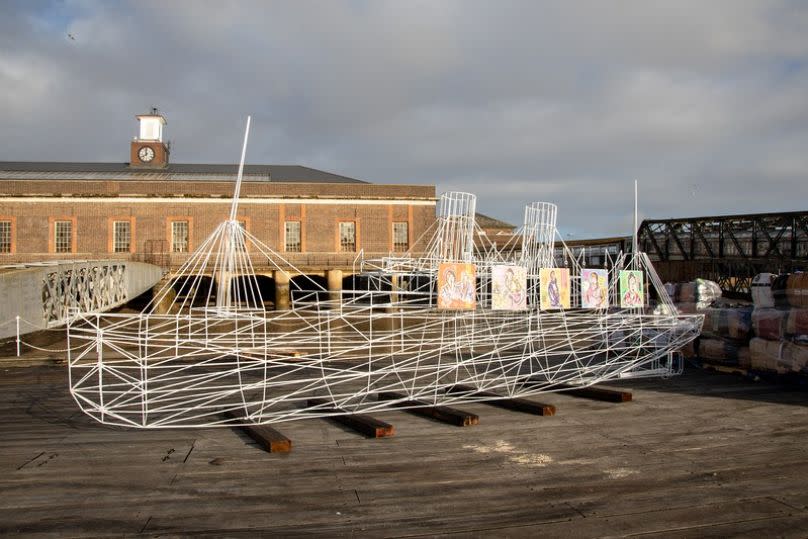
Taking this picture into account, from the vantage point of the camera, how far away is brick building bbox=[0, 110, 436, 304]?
44844 millimetres

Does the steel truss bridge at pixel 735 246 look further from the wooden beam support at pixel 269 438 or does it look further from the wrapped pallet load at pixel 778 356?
the wooden beam support at pixel 269 438

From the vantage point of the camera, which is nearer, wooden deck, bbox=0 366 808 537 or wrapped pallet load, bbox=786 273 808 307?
wooden deck, bbox=0 366 808 537

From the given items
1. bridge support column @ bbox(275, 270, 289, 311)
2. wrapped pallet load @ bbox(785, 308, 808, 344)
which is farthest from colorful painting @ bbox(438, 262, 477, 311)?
bridge support column @ bbox(275, 270, 289, 311)

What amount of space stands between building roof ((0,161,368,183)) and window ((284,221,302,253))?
619 centimetres

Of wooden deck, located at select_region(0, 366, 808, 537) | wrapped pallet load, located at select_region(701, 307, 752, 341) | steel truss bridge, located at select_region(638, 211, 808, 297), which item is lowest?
wooden deck, located at select_region(0, 366, 808, 537)

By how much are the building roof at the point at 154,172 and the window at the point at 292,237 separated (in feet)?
20.3

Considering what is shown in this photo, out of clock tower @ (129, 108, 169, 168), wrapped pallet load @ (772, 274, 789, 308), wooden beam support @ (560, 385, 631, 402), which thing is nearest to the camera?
wooden beam support @ (560, 385, 631, 402)

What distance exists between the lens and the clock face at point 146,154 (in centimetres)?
5438

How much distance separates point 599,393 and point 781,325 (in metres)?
4.11

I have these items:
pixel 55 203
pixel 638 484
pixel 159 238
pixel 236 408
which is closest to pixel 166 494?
pixel 236 408

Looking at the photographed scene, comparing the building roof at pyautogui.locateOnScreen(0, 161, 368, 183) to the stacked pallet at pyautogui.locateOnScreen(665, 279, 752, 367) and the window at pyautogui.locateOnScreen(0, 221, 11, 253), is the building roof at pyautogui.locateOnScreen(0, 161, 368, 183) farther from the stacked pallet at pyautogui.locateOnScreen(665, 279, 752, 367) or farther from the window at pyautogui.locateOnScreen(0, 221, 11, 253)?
the stacked pallet at pyautogui.locateOnScreen(665, 279, 752, 367)

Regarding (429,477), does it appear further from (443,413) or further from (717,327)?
(717,327)

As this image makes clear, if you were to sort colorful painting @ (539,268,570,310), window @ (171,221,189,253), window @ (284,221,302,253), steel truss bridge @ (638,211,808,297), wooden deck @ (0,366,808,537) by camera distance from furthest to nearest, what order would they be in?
window @ (284,221,302,253)
window @ (171,221,189,253)
steel truss bridge @ (638,211,808,297)
colorful painting @ (539,268,570,310)
wooden deck @ (0,366,808,537)

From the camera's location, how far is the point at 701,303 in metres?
16.8
